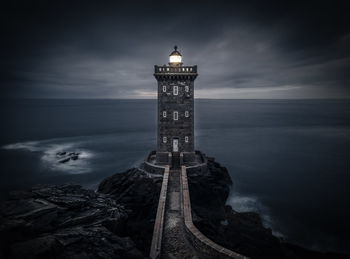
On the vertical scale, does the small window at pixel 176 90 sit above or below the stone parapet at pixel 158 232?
above

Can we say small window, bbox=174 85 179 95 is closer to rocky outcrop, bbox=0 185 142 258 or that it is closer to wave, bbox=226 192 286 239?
rocky outcrop, bbox=0 185 142 258

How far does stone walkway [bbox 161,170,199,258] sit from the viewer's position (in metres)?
7.46

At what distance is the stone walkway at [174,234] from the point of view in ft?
24.5

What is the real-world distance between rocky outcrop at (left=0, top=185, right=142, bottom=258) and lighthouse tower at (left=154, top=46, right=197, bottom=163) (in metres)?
7.79

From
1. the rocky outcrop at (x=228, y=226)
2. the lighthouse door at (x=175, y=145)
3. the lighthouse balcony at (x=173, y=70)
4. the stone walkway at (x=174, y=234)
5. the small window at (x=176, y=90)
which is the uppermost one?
the lighthouse balcony at (x=173, y=70)

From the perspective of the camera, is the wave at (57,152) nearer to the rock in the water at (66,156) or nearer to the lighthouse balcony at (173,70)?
the rock in the water at (66,156)

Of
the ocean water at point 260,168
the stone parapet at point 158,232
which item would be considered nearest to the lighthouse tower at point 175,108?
the stone parapet at point 158,232

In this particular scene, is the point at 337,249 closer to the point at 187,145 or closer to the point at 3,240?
the point at 187,145

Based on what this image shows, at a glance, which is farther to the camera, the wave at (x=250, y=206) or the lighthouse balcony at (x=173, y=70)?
the lighthouse balcony at (x=173, y=70)

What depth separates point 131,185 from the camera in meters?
15.9

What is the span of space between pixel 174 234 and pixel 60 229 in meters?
4.57

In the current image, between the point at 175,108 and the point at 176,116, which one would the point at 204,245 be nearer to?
the point at 176,116

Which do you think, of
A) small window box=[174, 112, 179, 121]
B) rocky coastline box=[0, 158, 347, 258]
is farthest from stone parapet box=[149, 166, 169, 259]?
small window box=[174, 112, 179, 121]

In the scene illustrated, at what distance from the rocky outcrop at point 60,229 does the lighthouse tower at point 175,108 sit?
25.6 ft
